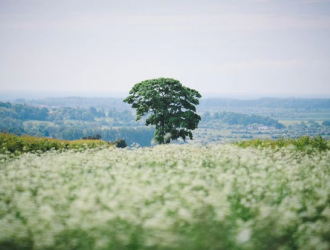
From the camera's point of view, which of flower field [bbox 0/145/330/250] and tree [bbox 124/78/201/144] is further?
tree [bbox 124/78/201/144]

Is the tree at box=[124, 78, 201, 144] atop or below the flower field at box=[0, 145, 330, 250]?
atop

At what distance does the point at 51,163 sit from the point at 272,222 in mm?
8469

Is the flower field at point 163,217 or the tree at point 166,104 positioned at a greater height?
the tree at point 166,104

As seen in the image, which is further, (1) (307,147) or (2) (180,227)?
(1) (307,147)

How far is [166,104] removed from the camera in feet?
104

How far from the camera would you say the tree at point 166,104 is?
30.9m

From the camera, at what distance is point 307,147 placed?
17062 millimetres

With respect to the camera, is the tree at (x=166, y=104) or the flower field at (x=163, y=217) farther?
the tree at (x=166, y=104)

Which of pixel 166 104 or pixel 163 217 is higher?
pixel 166 104

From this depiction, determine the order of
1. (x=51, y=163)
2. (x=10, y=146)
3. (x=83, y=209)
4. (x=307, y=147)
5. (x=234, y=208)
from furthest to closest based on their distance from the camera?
(x=10, y=146) < (x=307, y=147) < (x=51, y=163) < (x=234, y=208) < (x=83, y=209)

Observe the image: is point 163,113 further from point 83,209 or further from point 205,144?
point 83,209

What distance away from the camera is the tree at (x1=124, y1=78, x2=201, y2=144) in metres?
30.9

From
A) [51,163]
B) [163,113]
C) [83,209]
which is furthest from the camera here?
[163,113]

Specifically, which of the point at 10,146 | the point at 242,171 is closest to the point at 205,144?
the point at 242,171
